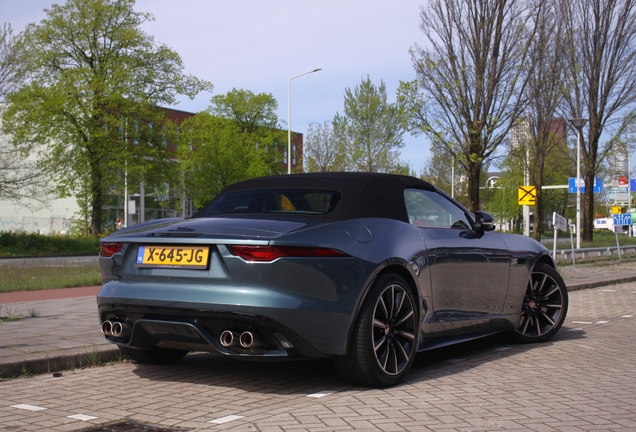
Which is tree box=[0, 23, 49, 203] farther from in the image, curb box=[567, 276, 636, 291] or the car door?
the car door

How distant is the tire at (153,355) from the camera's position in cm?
585

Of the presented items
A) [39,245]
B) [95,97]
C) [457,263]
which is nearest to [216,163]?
[95,97]

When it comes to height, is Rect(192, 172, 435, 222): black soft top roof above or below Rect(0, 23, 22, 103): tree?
below

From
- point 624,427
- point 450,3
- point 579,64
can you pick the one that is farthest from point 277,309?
point 579,64

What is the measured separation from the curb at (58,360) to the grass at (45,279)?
7629mm

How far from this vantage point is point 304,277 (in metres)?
4.55

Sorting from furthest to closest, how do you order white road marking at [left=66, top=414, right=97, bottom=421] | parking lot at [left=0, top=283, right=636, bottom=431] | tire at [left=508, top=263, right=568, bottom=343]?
1. tire at [left=508, top=263, right=568, bottom=343]
2. white road marking at [left=66, top=414, right=97, bottom=421]
3. parking lot at [left=0, top=283, right=636, bottom=431]

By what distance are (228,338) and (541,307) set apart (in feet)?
12.4

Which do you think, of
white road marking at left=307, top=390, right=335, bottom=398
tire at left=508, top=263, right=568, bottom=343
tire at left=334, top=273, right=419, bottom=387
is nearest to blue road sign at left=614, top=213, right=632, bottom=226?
tire at left=508, top=263, right=568, bottom=343

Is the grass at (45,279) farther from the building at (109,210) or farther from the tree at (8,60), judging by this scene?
the building at (109,210)

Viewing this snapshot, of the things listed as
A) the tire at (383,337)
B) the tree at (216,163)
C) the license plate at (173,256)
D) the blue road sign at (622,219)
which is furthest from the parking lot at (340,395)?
the tree at (216,163)

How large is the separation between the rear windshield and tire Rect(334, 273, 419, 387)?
677 mm

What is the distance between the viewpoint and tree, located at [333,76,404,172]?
4509cm

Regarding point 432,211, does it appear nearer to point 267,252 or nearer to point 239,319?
point 267,252
